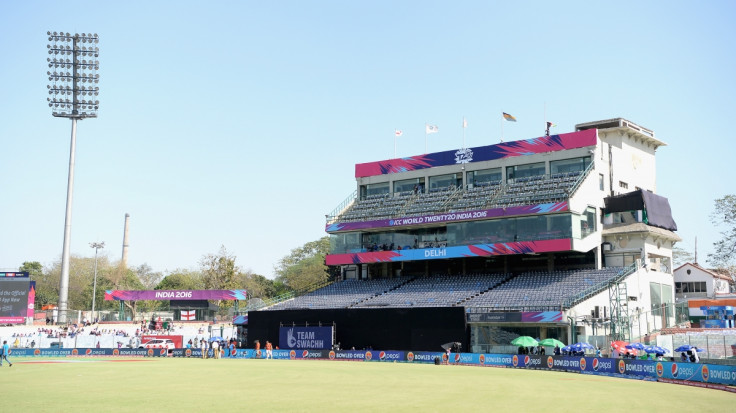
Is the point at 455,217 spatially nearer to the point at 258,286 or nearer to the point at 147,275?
the point at 258,286

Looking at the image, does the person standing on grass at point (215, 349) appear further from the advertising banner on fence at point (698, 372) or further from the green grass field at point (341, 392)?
the advertising banner on fence at point (698, 372)

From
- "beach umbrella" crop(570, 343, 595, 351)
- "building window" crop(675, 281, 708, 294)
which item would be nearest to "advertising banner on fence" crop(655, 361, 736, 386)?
"beach umbrella" crop(570, 343, 595, 351)

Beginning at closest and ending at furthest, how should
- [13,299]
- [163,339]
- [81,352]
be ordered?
[81,352] → [163,339] → [13,299]

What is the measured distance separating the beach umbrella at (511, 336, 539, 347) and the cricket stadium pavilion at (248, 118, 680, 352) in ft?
7.43

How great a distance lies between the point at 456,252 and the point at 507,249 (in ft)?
17.1

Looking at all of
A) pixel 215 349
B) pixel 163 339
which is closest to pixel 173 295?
pixel 163 339

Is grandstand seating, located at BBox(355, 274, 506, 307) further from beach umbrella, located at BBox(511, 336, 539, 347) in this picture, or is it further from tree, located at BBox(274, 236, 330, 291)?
tree, located at BBox(274, 236, 330, 291)

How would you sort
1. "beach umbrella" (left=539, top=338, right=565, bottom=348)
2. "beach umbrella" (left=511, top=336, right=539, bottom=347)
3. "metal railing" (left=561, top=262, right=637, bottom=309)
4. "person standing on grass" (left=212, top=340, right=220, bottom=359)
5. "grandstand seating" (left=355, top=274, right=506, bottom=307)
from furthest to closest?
"person standing on grass" (left=212, top=340, right=220, bottom=359) < "grandstand seating" (left=355, top=274, right=506, bottom=307) < "metal railing" (left=561, top=262, right=637, bottom=309) < "beach umbrella" (left=511, top=336, right=539, bottom=347) < "beach umbrella" (left=539, top=338, right=565, bottom=348)

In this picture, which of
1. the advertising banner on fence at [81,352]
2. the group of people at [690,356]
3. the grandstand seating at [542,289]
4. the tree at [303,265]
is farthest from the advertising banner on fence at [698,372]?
the tree at [303,265]

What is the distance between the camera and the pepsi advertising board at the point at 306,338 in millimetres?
65625

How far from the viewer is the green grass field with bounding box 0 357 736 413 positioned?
25.8 meters

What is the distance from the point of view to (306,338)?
6694 cm

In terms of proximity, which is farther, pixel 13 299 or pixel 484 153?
pixel 13 299

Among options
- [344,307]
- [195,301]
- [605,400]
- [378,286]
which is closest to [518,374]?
→ [605,400]
